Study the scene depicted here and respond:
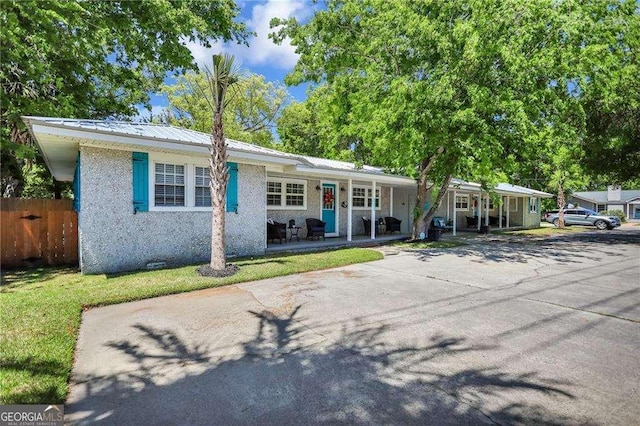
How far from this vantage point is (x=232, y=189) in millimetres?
9414

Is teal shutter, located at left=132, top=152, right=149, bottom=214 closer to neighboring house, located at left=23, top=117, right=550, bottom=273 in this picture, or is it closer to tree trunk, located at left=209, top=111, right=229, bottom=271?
neighboring house, located at left=23, top=117, right=550, bottom=273

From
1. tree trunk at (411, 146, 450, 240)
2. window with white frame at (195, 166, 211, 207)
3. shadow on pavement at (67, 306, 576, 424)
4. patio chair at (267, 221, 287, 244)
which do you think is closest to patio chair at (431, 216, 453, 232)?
tree trunk at (411, 146, 450, 240)

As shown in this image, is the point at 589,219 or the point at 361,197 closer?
the point at 361,197

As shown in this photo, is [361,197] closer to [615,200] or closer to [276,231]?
[276,231]

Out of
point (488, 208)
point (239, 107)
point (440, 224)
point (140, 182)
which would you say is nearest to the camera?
point (140, 182)

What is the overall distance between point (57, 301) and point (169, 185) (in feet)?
12.5

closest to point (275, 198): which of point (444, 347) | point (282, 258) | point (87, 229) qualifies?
point (282, 258)

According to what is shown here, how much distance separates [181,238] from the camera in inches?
343

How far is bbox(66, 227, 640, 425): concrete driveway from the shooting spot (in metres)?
2.79

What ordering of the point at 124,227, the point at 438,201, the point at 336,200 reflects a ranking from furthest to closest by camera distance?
the point at 336,200, the point at 438,201, the point at 124,227

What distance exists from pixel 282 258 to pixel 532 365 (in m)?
6.89

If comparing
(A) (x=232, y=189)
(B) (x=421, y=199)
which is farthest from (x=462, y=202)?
(A) (x=232, y=189)

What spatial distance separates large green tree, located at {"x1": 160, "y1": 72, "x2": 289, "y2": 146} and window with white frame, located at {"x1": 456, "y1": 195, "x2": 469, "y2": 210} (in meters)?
16.4

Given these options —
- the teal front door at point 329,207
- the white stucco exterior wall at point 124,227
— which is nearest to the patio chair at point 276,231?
the white stucco exterior wall at point 124,227
